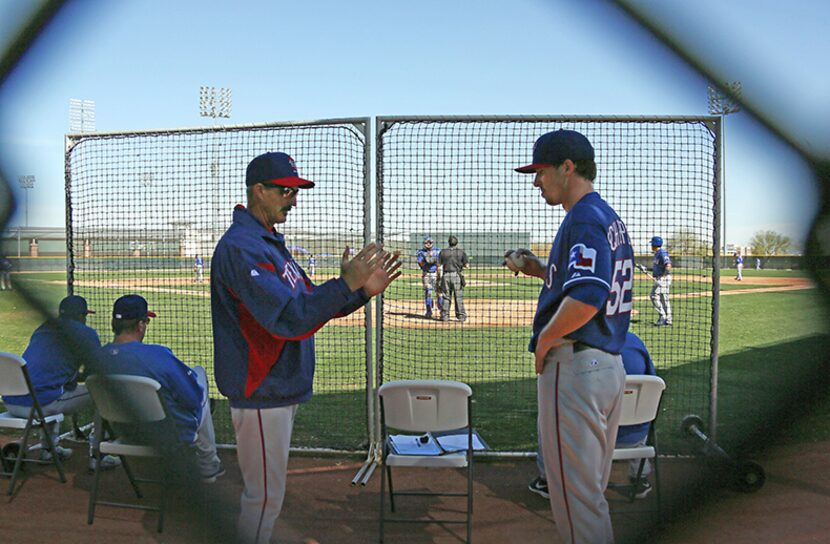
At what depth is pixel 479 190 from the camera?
517cm

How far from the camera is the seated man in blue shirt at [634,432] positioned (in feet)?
12.6

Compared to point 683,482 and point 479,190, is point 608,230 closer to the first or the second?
point 683,482

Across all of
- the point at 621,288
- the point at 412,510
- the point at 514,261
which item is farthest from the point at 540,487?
the point at 621,288

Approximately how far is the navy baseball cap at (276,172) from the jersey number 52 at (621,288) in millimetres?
1196

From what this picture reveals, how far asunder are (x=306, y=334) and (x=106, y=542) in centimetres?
205

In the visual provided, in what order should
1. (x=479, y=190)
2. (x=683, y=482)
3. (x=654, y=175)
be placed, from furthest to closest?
1. (x=479, y=190)
2. (x=654, y=175)
3. (x=683, y=482)

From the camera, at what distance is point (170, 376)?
3809mm

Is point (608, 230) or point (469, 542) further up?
point (608, 230)

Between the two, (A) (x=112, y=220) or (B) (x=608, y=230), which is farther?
(A) (x=112, y=220)

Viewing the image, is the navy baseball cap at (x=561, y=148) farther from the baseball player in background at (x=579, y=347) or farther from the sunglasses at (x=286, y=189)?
the sunglasses at (x=286, y=189)

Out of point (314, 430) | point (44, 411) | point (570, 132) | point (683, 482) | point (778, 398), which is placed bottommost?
point (314, 430)

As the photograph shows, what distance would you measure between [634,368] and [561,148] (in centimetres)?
183

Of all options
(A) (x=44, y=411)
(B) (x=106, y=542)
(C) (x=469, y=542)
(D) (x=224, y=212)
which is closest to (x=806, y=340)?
(C) (x=469, y=542)

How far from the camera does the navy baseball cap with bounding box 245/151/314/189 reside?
2.67m
